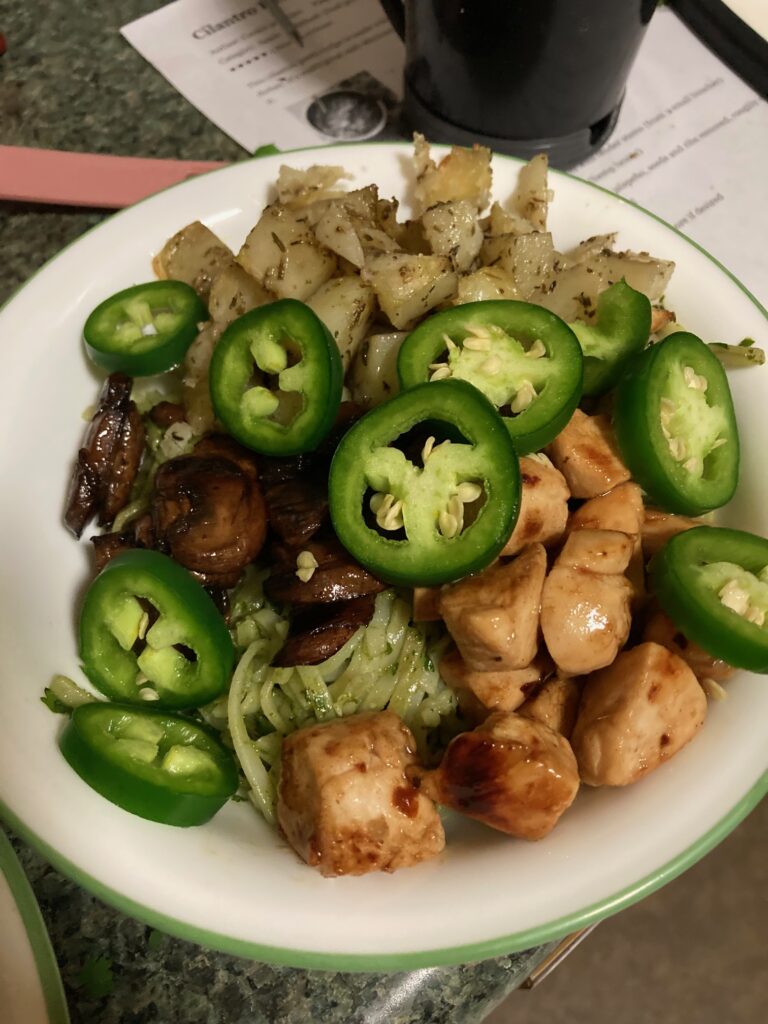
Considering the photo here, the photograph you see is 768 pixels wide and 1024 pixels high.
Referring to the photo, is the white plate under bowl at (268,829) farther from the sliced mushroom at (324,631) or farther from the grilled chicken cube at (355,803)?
the sliced mushroom at (324,631)

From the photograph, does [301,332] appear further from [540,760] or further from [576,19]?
[576,19]

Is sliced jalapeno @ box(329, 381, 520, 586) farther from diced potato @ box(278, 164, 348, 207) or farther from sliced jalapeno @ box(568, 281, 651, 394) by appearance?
diced potato @ box(278, 164, 348, 207)

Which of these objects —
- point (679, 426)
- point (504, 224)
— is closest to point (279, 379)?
point (504, 224)

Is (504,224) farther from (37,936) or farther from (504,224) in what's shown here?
(37,936)

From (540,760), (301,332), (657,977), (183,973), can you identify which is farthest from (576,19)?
(657,977)

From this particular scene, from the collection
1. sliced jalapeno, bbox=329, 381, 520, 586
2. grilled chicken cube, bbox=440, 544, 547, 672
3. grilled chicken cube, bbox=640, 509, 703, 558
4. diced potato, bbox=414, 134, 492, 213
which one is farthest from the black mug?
grilled chicken cube, bbox=440, 544, 547, 672

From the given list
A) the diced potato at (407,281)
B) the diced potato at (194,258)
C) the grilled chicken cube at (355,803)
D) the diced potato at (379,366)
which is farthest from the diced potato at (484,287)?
the grilled chicken cube at (355,803)
